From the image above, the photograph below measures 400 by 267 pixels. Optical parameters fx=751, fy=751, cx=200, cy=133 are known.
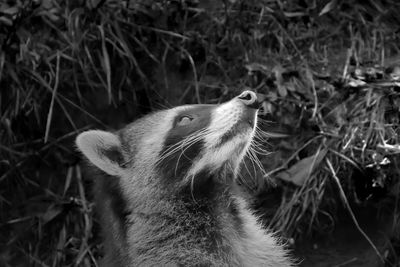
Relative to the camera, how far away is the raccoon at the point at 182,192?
4898 mm

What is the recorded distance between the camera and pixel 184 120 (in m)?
5.12

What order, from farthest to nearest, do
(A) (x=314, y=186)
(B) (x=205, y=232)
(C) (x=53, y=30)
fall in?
(C) (x=53, y=30) → (A) (x=314, y=186) → (B) (x=205, y=232)

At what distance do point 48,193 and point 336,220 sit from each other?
2.67m

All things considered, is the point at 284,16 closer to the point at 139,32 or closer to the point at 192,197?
the point at 139,32

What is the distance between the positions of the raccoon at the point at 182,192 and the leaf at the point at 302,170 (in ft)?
3.78

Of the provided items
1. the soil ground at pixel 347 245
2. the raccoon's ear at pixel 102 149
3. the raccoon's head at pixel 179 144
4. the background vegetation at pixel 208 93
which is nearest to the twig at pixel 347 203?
the background vegetation at pixel 208 93

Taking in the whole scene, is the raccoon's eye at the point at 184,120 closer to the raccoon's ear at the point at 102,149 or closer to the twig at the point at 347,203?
the raccoon's ear at the point at 102,149

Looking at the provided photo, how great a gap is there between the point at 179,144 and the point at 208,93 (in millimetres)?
2122

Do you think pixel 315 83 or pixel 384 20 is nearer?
pixel 315 83

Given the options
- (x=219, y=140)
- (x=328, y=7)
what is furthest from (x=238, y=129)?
(x=328, y=7)

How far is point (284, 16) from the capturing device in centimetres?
717

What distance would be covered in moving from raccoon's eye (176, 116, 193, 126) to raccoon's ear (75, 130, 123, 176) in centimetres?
49

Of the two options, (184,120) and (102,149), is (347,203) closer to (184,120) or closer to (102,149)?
(184,120)

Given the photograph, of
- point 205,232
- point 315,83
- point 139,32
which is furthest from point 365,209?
point 139,32
